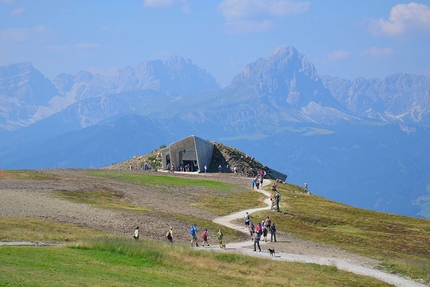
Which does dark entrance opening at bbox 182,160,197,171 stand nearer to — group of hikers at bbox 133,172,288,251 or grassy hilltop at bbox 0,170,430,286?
grassy hilltop at bbox 0,170,430,286

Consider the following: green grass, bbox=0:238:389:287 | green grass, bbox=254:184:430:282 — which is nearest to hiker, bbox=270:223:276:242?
green grass, bbox=254:184:430:282

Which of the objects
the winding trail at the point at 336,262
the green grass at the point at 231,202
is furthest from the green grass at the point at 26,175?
the winding trail at the point at 336,262

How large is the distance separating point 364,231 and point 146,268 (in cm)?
3746

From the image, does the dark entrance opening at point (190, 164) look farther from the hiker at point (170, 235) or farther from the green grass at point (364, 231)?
the hiker at point (170, 235)

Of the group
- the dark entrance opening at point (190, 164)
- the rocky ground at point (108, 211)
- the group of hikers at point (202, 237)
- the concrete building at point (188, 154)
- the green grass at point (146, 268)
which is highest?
the concrete building at point (188, 154)

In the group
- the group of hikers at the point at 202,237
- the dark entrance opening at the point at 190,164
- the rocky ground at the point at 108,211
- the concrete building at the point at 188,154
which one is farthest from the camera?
the dark entrance opening at the point at 190,164

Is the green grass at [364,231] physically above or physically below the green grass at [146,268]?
above

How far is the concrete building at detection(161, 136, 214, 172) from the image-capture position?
4803 inches

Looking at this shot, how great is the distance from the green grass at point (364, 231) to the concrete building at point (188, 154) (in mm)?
32685

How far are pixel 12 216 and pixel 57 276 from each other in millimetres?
25216

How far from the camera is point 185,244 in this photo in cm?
5566

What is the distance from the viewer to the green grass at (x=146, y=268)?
115 ft

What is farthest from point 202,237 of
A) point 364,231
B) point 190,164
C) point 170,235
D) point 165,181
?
point 190,164

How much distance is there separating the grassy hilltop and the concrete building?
979 inches
